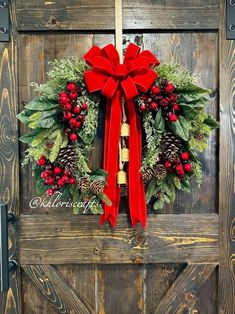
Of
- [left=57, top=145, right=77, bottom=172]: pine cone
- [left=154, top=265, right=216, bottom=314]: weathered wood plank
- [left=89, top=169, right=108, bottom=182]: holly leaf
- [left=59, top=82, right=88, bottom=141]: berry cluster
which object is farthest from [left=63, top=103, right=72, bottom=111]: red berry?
[left=154, top=265, right=216, bottom=314]: weathered wood plank

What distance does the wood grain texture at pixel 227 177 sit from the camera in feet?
4.40

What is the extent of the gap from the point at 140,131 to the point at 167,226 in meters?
0.39

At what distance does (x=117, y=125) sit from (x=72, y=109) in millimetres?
168

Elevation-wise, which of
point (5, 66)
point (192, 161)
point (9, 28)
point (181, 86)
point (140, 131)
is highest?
point (9, 28)

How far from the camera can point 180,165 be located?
3.86 ft

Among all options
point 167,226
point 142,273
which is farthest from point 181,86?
point 142,273

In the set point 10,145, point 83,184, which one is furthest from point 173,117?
point 10,145

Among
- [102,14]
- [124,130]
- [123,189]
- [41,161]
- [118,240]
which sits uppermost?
[102,14]

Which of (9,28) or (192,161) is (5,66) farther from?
(192,161)

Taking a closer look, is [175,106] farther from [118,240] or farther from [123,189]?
[118,240]

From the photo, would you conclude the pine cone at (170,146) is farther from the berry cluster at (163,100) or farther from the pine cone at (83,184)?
the pine cone at (83,184)

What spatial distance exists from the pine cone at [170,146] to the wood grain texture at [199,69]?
A: 0.23 m

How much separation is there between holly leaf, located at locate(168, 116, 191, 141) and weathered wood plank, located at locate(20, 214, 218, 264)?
364 millimetres

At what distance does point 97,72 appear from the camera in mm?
1183
